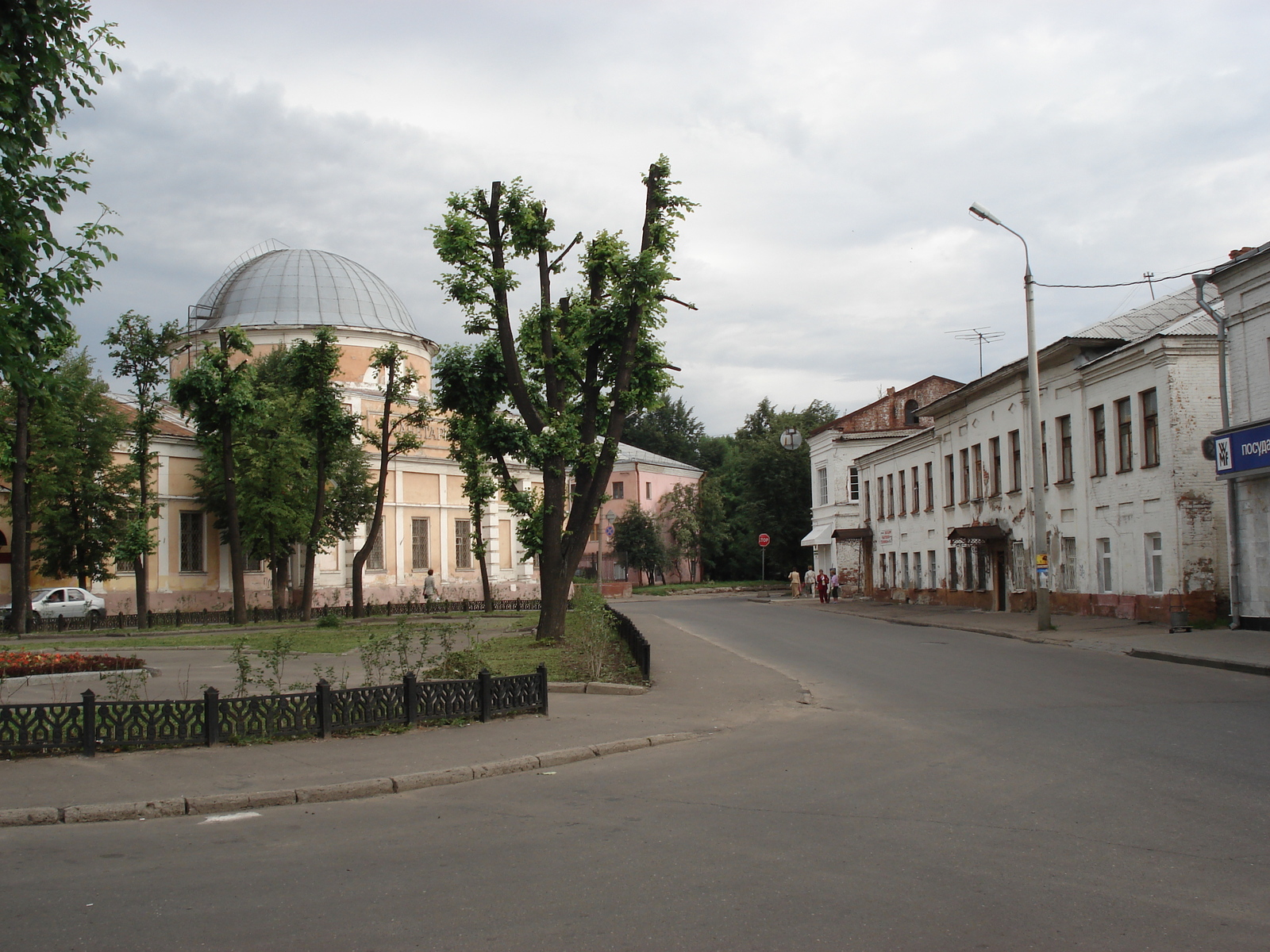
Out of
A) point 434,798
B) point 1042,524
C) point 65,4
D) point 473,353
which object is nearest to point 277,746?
point 434,798

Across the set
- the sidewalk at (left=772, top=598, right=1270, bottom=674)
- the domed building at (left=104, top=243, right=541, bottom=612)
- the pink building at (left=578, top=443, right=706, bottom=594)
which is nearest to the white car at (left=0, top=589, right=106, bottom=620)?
the domed building at (left=104, top=243, right=541, bottom=612)

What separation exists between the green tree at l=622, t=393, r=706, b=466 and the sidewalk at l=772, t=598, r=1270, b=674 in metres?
66.0

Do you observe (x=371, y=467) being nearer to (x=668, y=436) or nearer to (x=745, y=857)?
(x=745, y=857)

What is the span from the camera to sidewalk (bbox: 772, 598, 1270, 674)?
17.4 meters

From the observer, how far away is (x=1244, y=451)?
21250 millimetres

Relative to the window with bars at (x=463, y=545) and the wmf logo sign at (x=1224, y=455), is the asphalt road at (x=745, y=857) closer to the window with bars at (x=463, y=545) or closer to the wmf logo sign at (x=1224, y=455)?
the wmf logo sign at (x=1224, y=455)

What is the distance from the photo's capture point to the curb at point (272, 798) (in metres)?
7.43

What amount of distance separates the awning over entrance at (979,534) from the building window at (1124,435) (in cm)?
727

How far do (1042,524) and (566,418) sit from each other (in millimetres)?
12239

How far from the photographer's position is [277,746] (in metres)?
9.80

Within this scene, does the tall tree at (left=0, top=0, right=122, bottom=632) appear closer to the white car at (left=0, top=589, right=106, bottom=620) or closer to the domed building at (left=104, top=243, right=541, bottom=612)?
the white car at (left=0, top=589, right=106, bottom=620)

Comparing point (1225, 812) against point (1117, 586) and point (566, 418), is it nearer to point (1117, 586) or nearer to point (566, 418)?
point (566, 418)

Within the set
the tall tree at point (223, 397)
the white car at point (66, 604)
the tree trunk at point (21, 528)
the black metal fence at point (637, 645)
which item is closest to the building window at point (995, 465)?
the black metal fence at point (637, 645)

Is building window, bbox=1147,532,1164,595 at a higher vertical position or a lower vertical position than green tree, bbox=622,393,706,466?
lower
